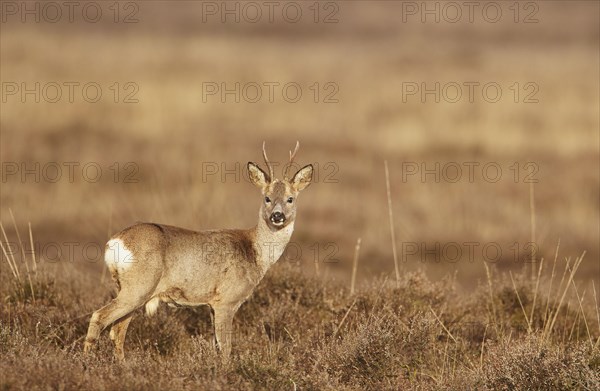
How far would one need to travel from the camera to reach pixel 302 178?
30.0 feet

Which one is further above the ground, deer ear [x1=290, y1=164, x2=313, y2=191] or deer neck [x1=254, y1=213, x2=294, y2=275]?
deer ear [x1=290, y1=164, x2=313, y2=191]

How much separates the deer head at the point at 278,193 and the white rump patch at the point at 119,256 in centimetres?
137

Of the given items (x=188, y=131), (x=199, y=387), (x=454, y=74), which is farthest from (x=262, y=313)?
(x=454, y=74)

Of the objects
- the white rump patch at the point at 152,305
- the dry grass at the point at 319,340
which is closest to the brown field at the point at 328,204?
the dry grass at the point at 319,340

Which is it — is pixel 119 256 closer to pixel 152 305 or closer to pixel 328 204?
pixel 152 305

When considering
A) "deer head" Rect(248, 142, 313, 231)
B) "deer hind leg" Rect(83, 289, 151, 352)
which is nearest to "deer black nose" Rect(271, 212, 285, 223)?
"deer head" Rect(248, 142, 313, 231)

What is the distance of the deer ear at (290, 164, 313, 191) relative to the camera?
9.10 metres

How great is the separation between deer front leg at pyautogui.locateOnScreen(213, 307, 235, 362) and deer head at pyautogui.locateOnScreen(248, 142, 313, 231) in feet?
2.91

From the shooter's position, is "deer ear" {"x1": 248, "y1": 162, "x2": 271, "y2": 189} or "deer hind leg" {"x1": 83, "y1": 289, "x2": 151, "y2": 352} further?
"deer ear" {"x1": 248, "y1": 162, "x2": 271, "y2": 189}

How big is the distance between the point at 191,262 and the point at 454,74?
20022 millimetres

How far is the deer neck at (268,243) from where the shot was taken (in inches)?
349

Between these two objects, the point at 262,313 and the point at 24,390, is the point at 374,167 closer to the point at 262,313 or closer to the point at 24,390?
the point at 262,313

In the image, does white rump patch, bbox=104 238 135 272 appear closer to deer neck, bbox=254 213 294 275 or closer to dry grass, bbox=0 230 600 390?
dry grass, bbox=0 230 600 390

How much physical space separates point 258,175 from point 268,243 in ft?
2.16
